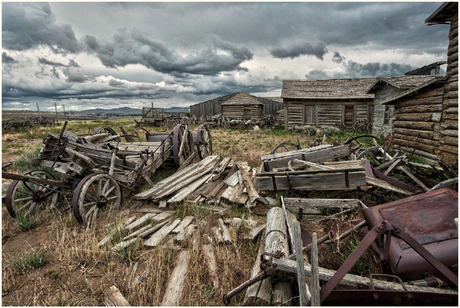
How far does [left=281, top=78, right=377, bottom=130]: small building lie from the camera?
67.5 ft

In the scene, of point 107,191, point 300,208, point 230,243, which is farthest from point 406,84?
point 107,191

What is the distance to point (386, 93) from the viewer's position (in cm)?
1678

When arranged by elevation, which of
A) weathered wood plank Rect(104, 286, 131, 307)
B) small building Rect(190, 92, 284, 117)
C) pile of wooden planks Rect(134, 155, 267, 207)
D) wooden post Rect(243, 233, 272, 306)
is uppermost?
small building Rect(190, 92, 284, 117)

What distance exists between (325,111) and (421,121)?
472 inches

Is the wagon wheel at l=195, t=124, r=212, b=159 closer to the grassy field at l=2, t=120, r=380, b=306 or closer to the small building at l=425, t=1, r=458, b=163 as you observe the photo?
the grassy field at l=2, t=120, r=380, b=306

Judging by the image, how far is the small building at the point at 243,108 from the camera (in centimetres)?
2836

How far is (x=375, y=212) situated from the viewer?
116 inches

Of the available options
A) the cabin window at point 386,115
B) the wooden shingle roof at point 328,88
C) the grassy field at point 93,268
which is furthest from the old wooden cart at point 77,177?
the wooden shingle roof at point 328,88

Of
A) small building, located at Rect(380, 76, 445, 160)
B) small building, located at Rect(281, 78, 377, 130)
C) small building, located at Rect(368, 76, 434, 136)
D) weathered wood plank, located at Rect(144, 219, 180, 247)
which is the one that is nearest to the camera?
weathered wood plank, located at Rect(144, 219, 180, 247)

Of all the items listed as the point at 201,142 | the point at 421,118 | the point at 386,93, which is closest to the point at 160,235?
the point at 201,142

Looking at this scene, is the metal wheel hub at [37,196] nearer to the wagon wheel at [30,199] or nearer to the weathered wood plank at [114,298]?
the wagon wheel at [30,199]

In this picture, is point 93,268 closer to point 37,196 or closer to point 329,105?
point 37,196

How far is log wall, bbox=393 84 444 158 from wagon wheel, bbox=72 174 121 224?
30.3 feet

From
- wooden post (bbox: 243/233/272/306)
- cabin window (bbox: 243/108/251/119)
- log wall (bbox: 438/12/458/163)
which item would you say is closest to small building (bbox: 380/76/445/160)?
log wall (bbox: 438/12/458/163)
